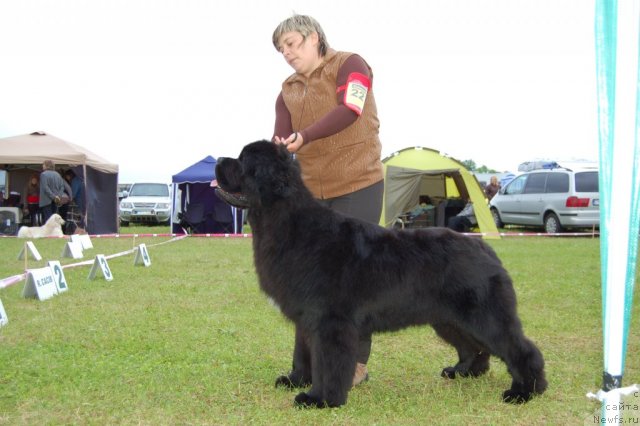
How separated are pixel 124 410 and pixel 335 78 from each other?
7.60ft

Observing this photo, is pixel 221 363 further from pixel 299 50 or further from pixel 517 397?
pixel 299 50

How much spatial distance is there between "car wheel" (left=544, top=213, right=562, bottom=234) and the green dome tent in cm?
216

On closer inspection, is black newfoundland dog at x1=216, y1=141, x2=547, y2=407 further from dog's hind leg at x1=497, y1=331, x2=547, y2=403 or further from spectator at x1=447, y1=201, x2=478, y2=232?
spectator at x1=447, y1=201, x2=478, y2=232

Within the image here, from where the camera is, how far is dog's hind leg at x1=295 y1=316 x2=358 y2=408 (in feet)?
10.0

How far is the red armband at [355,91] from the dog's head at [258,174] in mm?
523

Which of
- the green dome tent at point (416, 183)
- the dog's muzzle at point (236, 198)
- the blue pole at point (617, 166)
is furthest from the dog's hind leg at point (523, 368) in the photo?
the green dome tent at point (416, 183)

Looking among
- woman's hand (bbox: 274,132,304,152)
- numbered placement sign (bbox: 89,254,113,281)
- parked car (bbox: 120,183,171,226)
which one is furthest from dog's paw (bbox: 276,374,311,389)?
parked car (bbox: 120,183,171,226)

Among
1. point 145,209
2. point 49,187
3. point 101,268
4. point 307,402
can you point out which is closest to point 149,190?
point 145,209

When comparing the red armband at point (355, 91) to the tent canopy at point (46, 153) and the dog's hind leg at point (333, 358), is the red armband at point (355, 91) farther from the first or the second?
the tent canopy at point (46, 153)

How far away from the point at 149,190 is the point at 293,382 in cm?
1941

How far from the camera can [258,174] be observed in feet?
10.2

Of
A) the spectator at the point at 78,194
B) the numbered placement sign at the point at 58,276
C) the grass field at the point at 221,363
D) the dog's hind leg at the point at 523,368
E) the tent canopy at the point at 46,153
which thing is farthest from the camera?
the spectator at the point at 78,194

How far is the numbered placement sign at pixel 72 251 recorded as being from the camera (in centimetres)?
1038

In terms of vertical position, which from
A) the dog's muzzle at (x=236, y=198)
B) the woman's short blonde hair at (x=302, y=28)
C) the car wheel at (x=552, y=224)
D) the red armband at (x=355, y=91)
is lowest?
the car wheel at (x=552, y=224)
